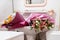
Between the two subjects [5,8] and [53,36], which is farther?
[5,8]

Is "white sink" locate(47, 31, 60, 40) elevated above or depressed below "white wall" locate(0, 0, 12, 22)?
below

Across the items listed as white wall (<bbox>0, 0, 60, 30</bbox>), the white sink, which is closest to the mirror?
white wall (<bbox>0, 0, 60, 30</bbox>)

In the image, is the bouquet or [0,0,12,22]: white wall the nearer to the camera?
the bouquet

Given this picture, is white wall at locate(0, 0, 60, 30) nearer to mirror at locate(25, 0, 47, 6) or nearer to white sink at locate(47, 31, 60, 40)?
mirror at locate(25, 0, 47, 6)

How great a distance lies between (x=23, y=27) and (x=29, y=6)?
1595 millimetres

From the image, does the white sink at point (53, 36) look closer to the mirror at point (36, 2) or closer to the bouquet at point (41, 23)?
the bouquet at point (41, 23)

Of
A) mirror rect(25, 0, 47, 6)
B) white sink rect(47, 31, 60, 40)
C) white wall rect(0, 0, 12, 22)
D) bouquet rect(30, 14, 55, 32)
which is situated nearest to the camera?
white sink rect(47, 31, 60, 40)

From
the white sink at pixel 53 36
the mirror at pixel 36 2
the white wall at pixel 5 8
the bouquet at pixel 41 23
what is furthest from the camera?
the mirror at pixel 36 2

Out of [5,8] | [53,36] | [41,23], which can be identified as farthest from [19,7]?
[53,36]

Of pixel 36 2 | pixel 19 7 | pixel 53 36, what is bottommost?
pixel 53 36

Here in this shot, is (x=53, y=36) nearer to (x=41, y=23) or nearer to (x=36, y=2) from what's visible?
(x=41, y=23)

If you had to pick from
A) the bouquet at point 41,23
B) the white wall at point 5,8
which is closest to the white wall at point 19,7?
the white wall at point 5,8

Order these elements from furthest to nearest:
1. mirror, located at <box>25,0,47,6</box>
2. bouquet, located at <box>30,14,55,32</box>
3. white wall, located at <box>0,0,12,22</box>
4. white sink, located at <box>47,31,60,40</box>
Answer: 1. mirror, located at <box>25,0,47,6</box>
2. white wall, located at <box>0,0,12,22</box>
3. bouquet, located at <box>30,14,55,32</box>
4. white sink, located at <box>47,31,60,40</box>

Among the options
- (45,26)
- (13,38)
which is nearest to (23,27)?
(45,26)
